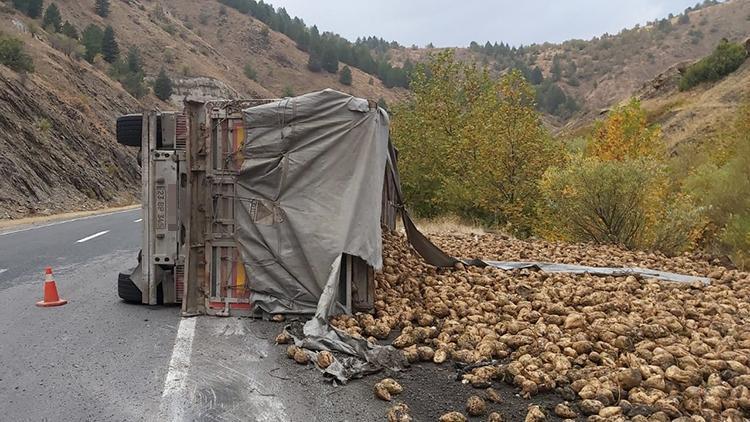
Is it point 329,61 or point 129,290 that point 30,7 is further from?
point 129,290

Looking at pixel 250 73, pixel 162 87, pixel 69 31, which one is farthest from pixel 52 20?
pixel 250 73

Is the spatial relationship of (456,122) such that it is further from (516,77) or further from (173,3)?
(173,3)

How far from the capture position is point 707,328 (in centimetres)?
461

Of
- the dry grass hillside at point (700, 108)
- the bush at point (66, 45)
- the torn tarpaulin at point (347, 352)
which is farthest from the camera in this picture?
the bush at point (66, 45)

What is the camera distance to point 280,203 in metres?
5.34

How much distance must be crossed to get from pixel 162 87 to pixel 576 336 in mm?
53126

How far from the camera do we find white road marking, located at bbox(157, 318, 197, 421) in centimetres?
332

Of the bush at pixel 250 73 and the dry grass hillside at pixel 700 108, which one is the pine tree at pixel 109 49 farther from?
the dry grass hillside at pixel 700 108

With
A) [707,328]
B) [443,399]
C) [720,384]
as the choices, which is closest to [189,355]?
[443,399]

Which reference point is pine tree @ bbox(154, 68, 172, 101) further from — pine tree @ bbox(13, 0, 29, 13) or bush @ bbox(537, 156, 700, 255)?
bush @ bbox(537, 156, 700, 255)

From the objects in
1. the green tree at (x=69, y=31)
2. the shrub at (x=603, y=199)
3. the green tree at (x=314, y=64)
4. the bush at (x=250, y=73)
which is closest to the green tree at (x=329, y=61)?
the green tree at (x=314, y=64)

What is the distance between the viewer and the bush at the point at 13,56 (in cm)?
2852

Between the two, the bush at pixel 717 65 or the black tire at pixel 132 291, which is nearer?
the black tire at pixel 132 291

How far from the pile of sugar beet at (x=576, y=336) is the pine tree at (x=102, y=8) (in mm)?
65782
